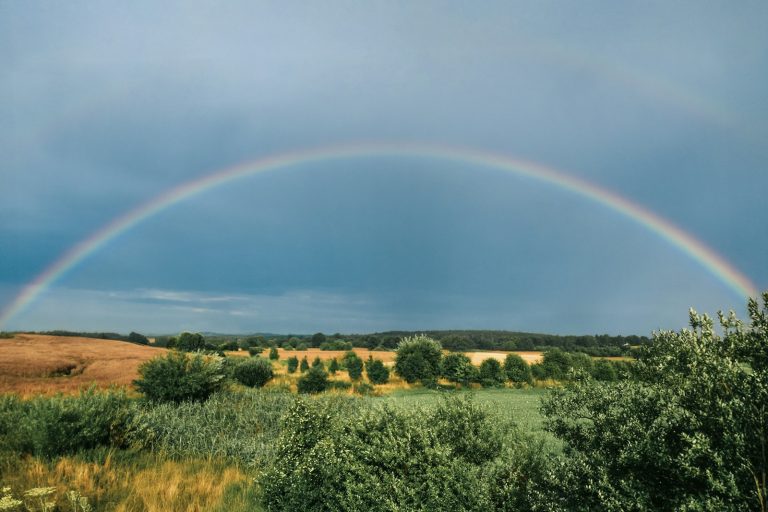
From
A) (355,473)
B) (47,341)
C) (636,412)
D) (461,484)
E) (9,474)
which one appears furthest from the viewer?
(47,341)

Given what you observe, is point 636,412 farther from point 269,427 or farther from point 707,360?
point 269,427

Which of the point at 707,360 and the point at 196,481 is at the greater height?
the point at 707,360

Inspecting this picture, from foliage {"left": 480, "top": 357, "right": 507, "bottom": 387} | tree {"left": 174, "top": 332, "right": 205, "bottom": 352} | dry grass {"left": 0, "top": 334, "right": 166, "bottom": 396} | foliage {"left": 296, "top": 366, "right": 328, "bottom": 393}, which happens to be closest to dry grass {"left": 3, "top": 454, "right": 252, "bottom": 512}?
dry grass {"left": 0, "top": 334, "right": 166, "bottom": 396}

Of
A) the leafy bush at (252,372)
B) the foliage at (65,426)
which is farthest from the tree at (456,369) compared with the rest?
the foliage at (65,426)

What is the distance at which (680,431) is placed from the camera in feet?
15.9

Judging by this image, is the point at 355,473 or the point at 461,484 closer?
the point at 461,484

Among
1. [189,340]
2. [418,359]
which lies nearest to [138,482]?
[418,359]

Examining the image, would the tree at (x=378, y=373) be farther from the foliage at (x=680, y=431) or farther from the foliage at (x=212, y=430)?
the foliage at (x=680, y=431)

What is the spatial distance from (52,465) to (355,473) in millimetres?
7916

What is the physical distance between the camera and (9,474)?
9.11 m

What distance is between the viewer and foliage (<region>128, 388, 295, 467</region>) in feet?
39.7

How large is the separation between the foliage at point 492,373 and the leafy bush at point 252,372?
874 inches

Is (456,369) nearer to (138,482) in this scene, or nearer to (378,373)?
(378,373)

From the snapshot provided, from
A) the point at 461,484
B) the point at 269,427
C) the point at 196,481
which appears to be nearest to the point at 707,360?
the point at 461,484
